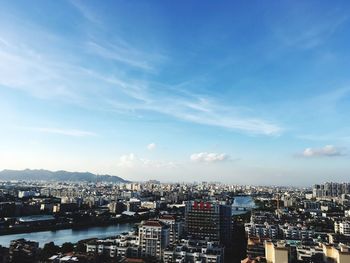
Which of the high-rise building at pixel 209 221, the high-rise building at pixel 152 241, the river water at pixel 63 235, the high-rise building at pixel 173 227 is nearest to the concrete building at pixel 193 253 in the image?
the high-rise building at pixel 152 241

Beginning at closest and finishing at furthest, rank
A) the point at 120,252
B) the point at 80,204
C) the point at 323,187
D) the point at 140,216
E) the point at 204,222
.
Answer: the point at 120,252 < the point at 204,222 < the point at 140,216 < the point at 80,204 < the point at 323,187

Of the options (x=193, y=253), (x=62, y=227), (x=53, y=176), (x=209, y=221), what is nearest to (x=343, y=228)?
(x=209, y=221)

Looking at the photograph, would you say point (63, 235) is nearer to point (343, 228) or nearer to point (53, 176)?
point (343, 228)

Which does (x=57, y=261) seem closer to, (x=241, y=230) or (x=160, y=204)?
(x=241, y=230)

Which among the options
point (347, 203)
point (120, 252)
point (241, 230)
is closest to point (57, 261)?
point (120, 252)

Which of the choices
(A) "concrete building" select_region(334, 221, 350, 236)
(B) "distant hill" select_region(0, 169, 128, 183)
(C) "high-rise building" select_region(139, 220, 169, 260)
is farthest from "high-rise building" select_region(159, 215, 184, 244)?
(B) "distant hill" select_region(0, 169, 128, 183)

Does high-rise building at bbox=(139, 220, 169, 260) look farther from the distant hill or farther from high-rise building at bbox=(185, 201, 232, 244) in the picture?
the distant hill
